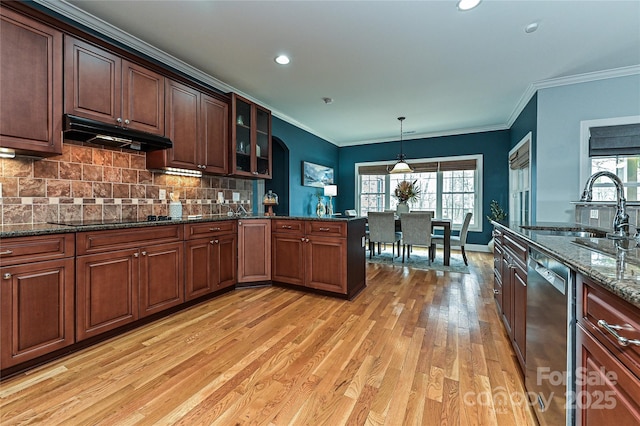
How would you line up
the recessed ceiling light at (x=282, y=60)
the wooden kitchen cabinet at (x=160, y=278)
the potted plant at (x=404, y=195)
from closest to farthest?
the wooden kitchen cabinet at (x=160, y=278) → the recessed ceiling light at (x=282, y=60) → the potted plant at (x=404, y=195)

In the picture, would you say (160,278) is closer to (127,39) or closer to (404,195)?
(127,39)

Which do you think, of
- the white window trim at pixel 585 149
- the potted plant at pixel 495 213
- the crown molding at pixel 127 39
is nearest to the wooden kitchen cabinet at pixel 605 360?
the white window trim at pixel 585 149

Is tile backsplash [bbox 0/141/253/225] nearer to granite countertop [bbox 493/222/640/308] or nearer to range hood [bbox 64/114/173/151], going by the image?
range hood [bbox 64/114/173/151]

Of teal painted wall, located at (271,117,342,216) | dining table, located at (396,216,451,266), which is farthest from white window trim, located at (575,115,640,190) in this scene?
teal painted wall, located at (271,117,342,216)

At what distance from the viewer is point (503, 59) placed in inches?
122

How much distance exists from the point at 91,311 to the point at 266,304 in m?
1.45

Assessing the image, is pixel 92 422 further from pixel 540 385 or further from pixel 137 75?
pixel 137 75

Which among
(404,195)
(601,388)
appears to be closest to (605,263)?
(601,388)

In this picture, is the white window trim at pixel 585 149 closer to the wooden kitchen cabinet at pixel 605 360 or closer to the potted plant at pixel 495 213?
the potted plant at pixel 495 213

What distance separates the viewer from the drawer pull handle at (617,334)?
2.20 ft

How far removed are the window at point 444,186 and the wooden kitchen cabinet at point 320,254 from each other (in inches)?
156

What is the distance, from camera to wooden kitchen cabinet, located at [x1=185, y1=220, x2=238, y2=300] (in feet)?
9.12

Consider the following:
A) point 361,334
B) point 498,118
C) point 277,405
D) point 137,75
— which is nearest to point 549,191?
point 498,118

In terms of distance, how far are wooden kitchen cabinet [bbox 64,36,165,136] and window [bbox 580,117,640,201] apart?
4968 mm
